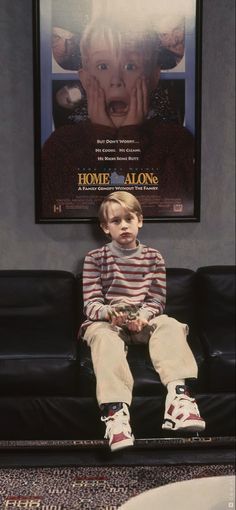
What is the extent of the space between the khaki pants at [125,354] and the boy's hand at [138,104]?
1.05m

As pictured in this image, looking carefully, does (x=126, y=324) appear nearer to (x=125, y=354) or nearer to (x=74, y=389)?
(x=125, y=354)

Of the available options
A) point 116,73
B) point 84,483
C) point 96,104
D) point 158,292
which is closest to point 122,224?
point 158,292

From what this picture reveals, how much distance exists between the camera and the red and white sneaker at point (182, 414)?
3.20 m

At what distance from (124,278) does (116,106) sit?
894 millimetres

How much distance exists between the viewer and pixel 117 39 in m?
4.02

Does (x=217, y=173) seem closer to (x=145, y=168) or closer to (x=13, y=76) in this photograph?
(x=145, y=168)

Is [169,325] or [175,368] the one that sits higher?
[169,325]

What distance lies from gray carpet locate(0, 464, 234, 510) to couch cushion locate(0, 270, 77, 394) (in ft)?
1.18

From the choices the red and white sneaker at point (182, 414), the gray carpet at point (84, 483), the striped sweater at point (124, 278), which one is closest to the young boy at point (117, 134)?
the striped sweater at point (124, 278)

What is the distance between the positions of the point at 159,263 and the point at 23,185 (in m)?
0.85

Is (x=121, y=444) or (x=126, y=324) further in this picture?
(x=126, y=324)

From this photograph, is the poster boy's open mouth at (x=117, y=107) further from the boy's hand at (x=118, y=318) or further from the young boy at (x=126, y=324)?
the boy's hand at (x=118, y=318)

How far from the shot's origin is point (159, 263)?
381 centimetres

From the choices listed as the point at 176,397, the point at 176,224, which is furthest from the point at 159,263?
the point at 176,397
